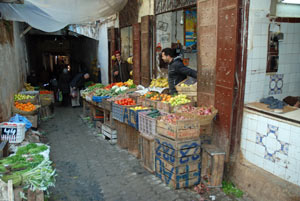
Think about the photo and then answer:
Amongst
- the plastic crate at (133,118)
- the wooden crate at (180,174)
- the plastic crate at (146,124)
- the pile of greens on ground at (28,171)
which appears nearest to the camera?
the pile of greens on ground at (28,171)

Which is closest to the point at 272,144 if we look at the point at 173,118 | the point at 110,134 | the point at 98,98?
the point at 173,118

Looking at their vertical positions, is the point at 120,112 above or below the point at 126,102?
below

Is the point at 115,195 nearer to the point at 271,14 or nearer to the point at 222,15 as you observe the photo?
the point at 222,15

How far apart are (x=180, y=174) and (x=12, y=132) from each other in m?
3.99

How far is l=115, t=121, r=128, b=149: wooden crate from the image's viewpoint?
6379 millimetres

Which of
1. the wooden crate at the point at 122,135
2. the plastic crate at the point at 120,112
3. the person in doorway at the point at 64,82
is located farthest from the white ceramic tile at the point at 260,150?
the person in doorway at the point at 64,82

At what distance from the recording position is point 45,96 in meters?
10.5

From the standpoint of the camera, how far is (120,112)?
6277 mm

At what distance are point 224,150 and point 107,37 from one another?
8.47 m

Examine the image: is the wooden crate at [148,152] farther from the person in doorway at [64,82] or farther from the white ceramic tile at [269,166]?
the person in doorway at [64,82]

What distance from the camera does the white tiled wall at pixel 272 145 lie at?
11.9ft

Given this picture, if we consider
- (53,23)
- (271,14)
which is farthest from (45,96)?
(271,14)

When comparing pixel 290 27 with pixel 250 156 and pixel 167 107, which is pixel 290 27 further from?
pixel 167 107

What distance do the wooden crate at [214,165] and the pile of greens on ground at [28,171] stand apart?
2.52 meters
